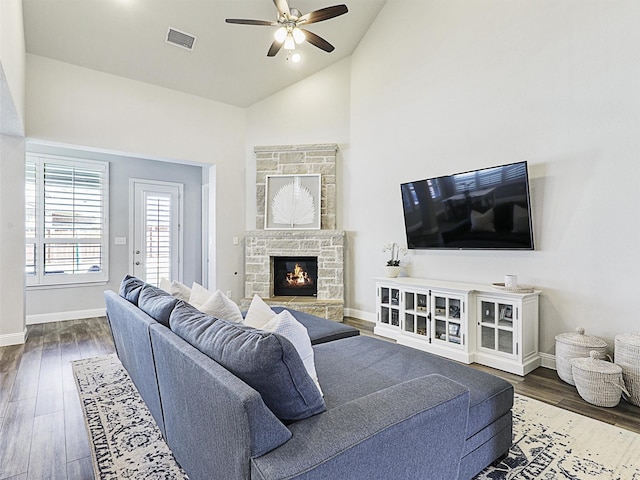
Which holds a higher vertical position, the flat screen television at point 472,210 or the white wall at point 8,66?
the white wall at point 8,66

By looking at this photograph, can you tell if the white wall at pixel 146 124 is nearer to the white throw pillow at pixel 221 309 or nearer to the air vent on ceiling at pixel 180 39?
the air vent on ceiling at pixel 180 39

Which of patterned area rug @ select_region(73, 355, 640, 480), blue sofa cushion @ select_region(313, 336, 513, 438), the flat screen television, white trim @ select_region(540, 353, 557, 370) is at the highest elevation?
the flat screen television

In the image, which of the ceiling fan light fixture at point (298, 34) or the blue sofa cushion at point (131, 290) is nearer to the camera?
the blue sofa cushion at point (131, 290)

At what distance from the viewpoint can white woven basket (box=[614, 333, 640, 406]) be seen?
256 cm

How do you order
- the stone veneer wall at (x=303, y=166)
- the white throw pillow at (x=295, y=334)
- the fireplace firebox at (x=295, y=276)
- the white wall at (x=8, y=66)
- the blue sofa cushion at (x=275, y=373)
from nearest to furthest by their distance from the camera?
the blue sofa cushion at (x=275, y=373)
the white throw pillow at (x=295, y=334)
the white wall at (x=8, y=66)
the stone veneer wall at (x=303, y=166)
the fireplace firebox at (x=295, y=276)

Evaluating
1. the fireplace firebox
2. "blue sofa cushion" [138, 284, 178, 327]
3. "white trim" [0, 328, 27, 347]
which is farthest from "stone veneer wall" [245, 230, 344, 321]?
"blue sofa cushion" [138, 284, 178, 327]

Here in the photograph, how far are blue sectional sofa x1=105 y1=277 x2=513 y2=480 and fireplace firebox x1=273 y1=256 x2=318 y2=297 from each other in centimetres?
357

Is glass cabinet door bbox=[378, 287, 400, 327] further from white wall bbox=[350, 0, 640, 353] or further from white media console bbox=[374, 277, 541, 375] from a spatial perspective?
white wall bbox=[350, 0, 640, 353]

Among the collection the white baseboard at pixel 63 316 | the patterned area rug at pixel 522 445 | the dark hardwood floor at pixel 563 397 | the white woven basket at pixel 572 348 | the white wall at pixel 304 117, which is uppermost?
the white wall at pixel 304 117

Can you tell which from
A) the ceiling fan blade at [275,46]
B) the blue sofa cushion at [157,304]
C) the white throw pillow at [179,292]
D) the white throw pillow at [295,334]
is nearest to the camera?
the white throw pillow at [295,334]

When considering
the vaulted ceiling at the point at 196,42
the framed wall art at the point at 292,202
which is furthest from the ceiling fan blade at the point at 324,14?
the framed wall art at the point at 292,202

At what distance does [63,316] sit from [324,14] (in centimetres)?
542

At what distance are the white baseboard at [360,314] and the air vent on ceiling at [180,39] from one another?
427 cm

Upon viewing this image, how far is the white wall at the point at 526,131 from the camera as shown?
9.62 ft
